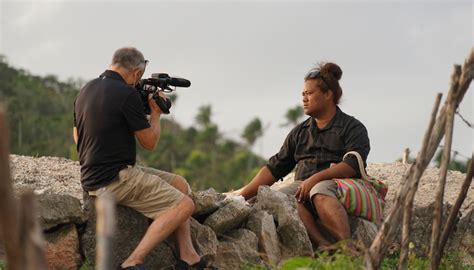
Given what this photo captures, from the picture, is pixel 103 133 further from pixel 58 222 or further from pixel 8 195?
pixel 8 195

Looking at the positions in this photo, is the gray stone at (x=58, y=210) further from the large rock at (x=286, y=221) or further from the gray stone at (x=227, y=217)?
the large rock at (x=286, y=221)

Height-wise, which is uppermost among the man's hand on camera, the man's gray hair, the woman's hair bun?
the woman's hair bun

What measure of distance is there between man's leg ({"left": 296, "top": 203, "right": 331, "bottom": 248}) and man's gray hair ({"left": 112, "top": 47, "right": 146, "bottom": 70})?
→ 2055 millimetres

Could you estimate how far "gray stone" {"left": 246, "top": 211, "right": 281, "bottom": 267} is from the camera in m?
7.45

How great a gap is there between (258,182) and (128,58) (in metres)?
2.27

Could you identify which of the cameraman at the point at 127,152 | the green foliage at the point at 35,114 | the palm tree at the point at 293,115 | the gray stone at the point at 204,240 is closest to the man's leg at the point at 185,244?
the cameraman at the point at 127,152

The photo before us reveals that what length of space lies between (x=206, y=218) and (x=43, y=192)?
135 centimetres

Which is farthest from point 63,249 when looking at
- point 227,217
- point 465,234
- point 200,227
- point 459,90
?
point 465,234

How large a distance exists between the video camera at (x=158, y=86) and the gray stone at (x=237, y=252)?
4.24 ft

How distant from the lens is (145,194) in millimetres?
6621

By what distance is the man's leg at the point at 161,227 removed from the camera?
20.9 feet

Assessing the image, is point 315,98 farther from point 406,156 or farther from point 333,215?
point 406,156

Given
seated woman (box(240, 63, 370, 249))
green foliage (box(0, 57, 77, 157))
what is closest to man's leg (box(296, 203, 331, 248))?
seated woman (box(240, 63, 370, 249))

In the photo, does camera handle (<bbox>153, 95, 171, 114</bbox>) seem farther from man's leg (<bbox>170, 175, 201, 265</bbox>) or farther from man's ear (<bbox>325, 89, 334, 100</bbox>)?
man's ear (<bbox>325, 89, 334, 100</bbox>)
